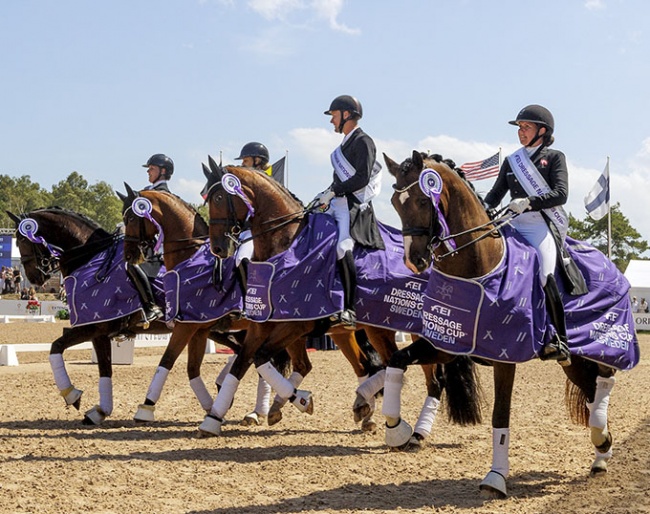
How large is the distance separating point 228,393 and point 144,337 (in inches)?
584

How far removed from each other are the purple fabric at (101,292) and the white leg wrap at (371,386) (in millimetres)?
2865

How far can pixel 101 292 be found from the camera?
407 inches

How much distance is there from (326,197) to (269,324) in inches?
58.1

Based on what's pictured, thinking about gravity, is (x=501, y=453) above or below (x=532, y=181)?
below

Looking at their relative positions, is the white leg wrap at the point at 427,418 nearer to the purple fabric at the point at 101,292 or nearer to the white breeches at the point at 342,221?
the white breeches at the point at 342,221

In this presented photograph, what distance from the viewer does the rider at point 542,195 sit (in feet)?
22.6

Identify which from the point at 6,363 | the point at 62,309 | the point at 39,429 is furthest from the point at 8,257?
the point at 39,429

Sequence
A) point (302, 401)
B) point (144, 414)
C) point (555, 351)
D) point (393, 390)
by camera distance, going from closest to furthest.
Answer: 1. point (555, 351)
2. point (393, 390)
3. point (302, 401)
4. point (144, 414)

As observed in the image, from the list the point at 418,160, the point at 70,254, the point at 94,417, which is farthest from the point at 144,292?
the point at 418,160

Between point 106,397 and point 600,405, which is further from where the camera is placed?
point 106,397

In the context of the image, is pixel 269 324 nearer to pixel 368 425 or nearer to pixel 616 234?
pixel 368 425

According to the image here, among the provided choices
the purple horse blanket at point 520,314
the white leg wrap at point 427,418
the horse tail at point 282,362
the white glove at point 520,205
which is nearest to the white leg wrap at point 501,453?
the purple horse blanket at point 520,314

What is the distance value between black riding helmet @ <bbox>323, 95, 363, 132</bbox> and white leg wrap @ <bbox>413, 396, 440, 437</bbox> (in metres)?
3.08

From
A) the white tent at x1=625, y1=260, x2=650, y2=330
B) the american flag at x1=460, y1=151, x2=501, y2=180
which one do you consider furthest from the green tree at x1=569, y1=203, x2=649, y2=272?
the american flag at x1=460, y1=151, x2=501, y2=180
